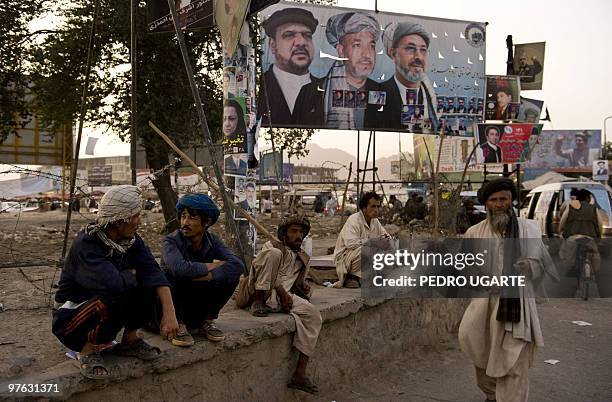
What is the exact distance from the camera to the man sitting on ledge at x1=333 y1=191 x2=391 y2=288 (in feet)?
16.9

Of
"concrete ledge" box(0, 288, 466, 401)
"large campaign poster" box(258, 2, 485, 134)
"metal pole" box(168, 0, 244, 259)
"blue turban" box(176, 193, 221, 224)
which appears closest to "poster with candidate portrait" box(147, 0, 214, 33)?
"metal pole" box(168, 0, 244, 259)

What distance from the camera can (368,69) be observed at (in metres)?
10.3

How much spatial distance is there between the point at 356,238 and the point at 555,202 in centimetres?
790

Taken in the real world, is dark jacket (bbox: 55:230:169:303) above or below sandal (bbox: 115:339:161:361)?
above

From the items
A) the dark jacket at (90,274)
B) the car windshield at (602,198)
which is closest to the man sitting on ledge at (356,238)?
the dark jacket at (90,274)

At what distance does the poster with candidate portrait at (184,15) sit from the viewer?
4.86 metres

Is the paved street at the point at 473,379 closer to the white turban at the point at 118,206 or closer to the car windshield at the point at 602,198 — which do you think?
the white turban at the point at 118,206

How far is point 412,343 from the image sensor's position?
5.21m

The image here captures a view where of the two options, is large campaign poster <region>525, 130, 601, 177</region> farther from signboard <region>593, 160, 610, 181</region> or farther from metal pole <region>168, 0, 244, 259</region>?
metal pole <region>168, 0, 244, 259</region>

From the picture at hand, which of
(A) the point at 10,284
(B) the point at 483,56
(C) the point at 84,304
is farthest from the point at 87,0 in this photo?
(C) the point at 84,304

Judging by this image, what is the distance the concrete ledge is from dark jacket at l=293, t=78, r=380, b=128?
5.21m

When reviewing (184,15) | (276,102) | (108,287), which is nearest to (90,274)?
(108,287)

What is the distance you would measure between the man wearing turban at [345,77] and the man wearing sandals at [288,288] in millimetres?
6220

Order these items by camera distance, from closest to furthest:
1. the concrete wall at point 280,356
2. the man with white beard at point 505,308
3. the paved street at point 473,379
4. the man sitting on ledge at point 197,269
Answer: the concrete wall at point 280,356, the man sitting on ledge at point 197,269, the man with white beard at point 505,308, the paved street at point 473,379
